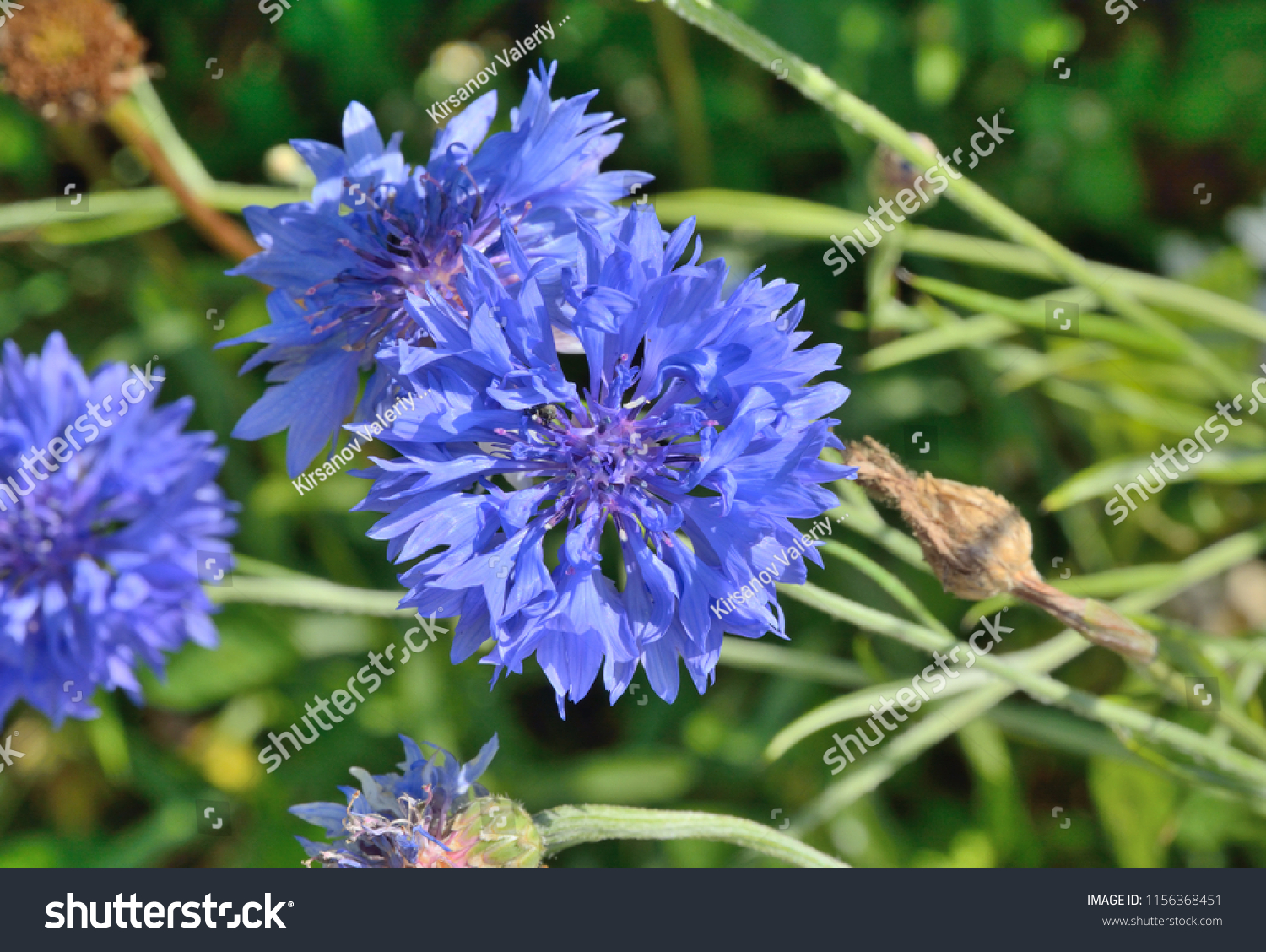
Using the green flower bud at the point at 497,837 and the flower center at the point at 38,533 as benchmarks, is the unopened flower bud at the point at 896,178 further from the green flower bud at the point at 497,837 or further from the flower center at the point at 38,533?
the flower center at the point at 38,533

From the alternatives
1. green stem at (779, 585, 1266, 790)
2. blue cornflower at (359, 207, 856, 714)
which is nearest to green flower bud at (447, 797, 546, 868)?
blue cornflower at (359, 207, 856, 714)

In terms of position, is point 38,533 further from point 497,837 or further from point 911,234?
point 911,234

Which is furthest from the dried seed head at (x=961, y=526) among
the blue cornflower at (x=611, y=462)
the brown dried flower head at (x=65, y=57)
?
the brown dried flower head at (x=65, y=57)

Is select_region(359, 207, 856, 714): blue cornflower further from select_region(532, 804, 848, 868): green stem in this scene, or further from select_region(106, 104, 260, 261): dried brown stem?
select_region(106, 104, 260, 261): dried brown stem

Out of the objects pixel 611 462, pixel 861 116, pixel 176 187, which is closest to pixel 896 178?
pixel 861 116

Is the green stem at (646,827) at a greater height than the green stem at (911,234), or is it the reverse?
the green stem at (911,234)
